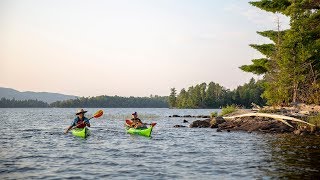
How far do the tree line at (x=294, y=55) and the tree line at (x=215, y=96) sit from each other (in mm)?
103762

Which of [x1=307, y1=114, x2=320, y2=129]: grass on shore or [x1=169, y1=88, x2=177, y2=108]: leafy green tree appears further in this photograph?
[x1=169, y1=88, x2=177, y2=108]: leafy green tree

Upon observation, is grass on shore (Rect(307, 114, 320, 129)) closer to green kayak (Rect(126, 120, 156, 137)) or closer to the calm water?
the calm water

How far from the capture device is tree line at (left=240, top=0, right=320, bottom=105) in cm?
3406

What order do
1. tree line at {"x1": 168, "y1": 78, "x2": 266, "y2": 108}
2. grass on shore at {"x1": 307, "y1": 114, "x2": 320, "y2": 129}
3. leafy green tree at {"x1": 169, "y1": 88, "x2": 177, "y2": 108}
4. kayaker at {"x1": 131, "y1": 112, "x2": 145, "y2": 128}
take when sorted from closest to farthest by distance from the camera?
grass on shore at {"x1": 307, "y1": 114, "x2": 320, "y2": 129} < kayaker at {"x1": 131, "y1": 112, "x2": 145, "y2": 128} < tree line at {"x1": 168, "y1": 78, "x2": 266, "y2": 108} < leafy green tree at {"x1": 169, "y1": 88, "x2": 177, "y2": 108}

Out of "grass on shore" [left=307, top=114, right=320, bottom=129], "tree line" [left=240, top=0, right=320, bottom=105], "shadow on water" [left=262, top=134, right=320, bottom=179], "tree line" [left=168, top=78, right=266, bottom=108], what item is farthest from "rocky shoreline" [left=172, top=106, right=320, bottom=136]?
"tree line" [left=168, top=78, right=266, bottom=108]

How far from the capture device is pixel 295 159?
50.9ft

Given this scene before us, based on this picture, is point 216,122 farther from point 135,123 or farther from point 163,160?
point 163,160

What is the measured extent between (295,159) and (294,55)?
21.2 meters

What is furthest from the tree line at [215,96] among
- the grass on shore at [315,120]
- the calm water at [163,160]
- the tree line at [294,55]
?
the calm water at [163,160]

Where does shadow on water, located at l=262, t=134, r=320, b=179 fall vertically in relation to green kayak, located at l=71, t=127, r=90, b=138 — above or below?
below

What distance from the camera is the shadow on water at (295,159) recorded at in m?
12.5

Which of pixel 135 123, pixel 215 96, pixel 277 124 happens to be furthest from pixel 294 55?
pixel 215 96

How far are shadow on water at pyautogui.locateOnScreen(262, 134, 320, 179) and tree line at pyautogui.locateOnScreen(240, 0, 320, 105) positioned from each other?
45.3 feet

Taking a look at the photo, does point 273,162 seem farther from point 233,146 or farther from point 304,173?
point 233,146
